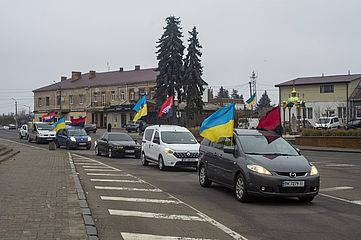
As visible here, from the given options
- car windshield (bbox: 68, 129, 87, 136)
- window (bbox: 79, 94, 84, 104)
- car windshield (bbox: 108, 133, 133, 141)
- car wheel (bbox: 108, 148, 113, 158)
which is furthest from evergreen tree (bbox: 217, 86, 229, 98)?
car wheel (bbox: 108, 148, 113, 158)

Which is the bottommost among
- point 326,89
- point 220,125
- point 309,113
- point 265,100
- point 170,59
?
point 220,125

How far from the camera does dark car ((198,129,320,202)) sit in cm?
1053

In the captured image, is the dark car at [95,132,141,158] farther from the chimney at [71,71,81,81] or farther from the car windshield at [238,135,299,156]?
the chimney at [71,71,81,81]

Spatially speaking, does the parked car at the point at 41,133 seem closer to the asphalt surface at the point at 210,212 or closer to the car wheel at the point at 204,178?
the asphalt surface at the point at 210,212

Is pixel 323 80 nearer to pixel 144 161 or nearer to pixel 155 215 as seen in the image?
pixel 144 161

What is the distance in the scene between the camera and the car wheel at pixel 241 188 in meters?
11.0

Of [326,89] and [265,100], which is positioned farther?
[265,100]

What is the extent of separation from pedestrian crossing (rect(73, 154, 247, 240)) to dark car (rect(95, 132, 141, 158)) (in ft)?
35.7

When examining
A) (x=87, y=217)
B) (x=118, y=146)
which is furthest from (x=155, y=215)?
(x=118, y=146)

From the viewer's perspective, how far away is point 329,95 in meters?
66.5

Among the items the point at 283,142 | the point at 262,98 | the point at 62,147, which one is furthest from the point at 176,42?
the point at 262,98

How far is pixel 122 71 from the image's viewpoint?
90438mm

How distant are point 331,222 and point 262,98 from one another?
124820mm

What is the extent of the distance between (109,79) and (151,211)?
7810 centimetres
